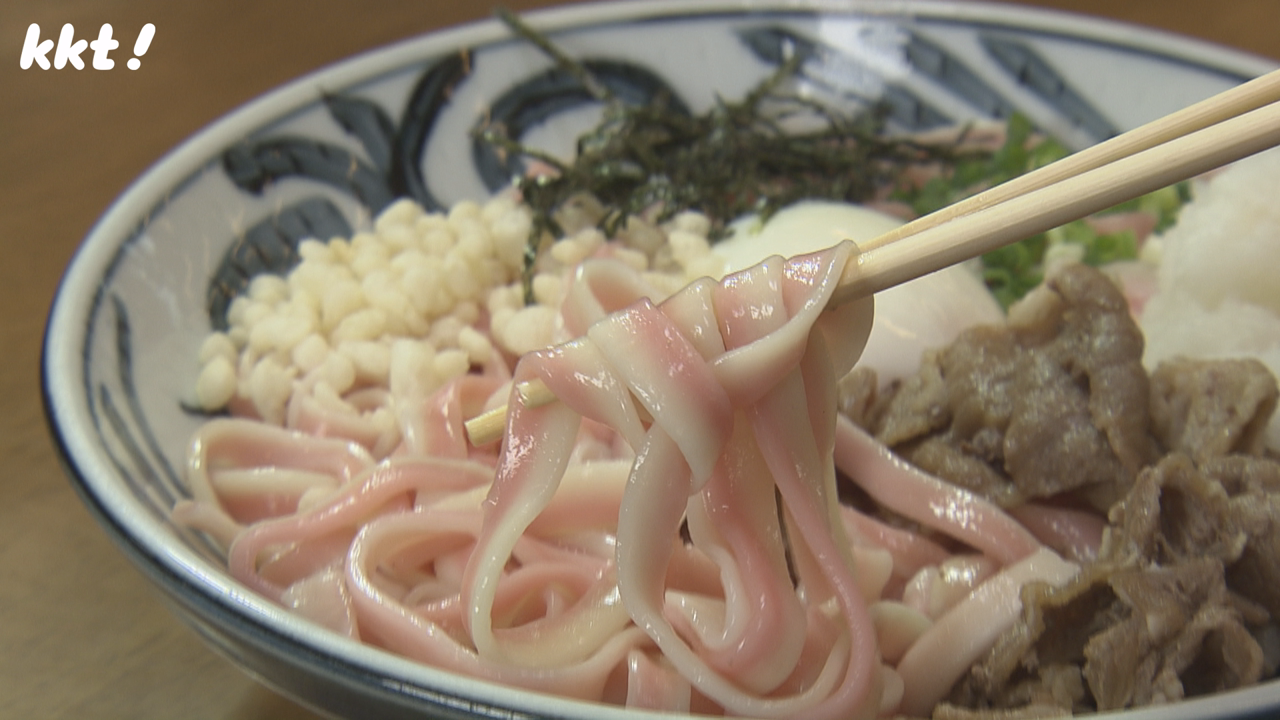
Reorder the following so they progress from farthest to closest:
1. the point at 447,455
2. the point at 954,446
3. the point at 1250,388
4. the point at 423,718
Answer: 1. the point at 447,455
2. the point at 954,446
3. the point at 1250,388
4. the point at 423,718

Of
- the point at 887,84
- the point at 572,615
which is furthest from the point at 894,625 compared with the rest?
the point at 887,84

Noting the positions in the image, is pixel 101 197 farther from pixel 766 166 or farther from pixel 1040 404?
pixel 1040 404

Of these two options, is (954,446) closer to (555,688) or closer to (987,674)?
(987,674)

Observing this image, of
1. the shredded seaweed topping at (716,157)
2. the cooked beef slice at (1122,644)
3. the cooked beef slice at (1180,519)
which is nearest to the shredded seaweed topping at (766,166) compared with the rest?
the shredded seaweed topping at (716,157)

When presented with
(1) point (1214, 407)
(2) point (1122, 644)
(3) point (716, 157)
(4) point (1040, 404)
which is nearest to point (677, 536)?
(2) point (1122, 644)

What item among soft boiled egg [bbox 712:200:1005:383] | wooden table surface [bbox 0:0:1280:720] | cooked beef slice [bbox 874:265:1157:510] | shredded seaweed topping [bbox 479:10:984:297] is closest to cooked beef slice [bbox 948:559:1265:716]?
cooked beef slice [bbox 874:265:1157:510]

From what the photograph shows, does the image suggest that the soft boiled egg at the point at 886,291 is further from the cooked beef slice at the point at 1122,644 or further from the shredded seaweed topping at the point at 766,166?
the cooked beef slice at the point at 1122,644
